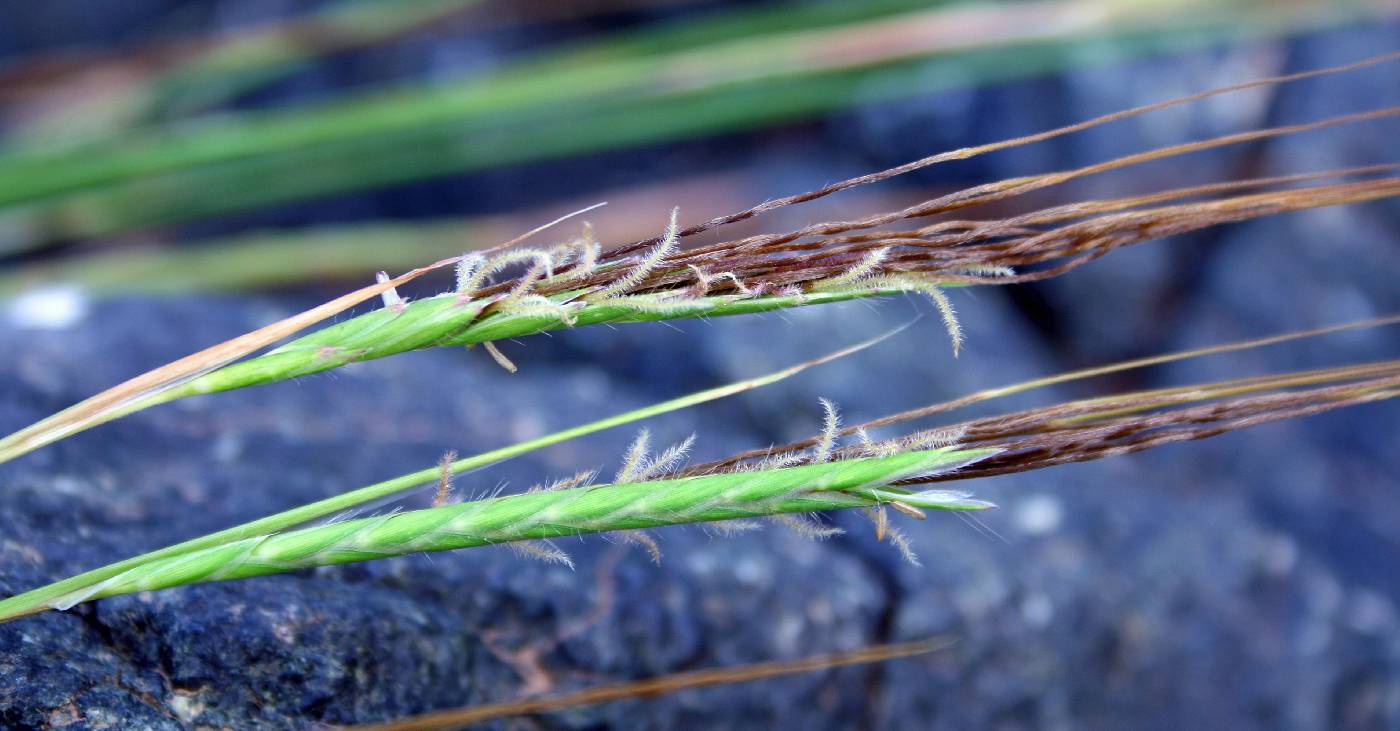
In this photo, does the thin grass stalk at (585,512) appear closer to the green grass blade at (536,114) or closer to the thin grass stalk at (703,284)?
the thin grass stalk at (703,284)

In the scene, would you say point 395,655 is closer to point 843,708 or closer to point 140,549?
point 140,549

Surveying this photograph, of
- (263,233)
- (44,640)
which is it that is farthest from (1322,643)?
(263,233)

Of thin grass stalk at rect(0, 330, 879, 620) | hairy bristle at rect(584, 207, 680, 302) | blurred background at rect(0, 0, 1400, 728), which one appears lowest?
thin grass stalk at rect(0, 330, 879, 620)

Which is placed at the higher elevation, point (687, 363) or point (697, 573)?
point (687, 363)

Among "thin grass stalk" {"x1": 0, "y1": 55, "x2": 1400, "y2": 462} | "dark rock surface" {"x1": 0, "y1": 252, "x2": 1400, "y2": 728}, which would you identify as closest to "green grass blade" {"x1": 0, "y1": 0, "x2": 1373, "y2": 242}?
"dark rock surface" {"x1": 0, "y1": 252, "x2": 1400, "y2": 728}

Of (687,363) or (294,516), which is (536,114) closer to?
(687,363)

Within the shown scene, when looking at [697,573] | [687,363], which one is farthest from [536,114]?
[697,573]

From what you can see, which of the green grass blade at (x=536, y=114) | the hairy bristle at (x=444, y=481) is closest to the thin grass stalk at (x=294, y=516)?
the hairy bristle at (x=444, y=481)

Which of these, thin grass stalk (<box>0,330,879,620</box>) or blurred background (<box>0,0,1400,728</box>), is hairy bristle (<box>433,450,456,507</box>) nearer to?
thin grass stalk (<box>0,330,879,620</box>)
